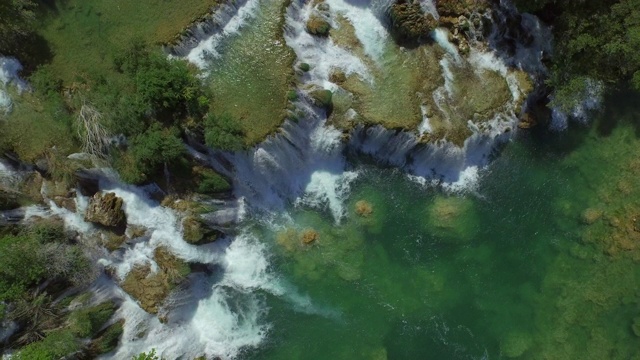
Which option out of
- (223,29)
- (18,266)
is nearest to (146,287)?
(18,266)

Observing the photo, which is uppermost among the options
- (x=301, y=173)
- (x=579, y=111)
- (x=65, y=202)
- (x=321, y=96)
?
(x=321, y=96)

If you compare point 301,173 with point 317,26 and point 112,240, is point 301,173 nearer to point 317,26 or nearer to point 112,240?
point 317,26

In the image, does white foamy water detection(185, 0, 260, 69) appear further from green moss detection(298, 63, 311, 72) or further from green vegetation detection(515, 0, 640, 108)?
green vegetation detection(515, 0, 640, 108)

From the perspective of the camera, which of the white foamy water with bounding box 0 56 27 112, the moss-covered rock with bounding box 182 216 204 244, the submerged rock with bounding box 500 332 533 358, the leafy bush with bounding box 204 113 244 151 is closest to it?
the leafy bush with bounding box 204 113 244 151

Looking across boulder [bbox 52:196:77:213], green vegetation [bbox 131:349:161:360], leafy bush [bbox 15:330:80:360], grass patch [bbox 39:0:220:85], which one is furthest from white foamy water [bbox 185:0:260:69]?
leafy bush [bbox 15:330:80:360]

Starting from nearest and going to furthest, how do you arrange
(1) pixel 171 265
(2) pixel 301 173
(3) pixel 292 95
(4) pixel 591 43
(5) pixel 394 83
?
(4) pixel 591 43, (3) pixel 292 95, (1) pixel 171 265, (5) pixel 394 83, (2) pixel 301 173

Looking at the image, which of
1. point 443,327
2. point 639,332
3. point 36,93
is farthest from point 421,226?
point 36,93

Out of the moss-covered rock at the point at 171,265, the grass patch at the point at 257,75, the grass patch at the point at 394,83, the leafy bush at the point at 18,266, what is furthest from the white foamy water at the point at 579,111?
the leafy bush at the point at 18,266
